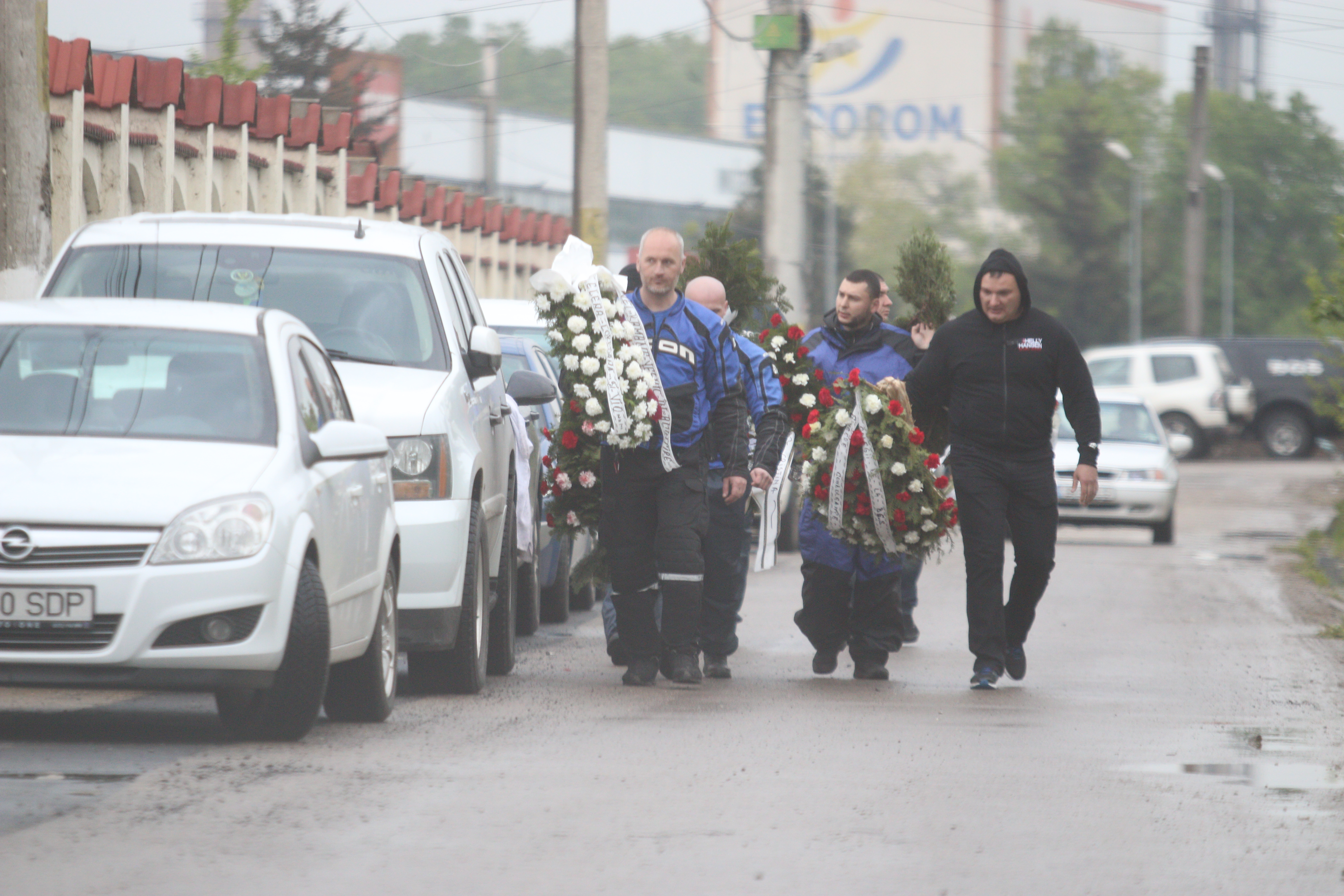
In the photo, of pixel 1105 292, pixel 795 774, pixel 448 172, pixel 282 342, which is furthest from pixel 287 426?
pixel 448 172

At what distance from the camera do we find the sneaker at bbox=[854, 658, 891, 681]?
10.9 m

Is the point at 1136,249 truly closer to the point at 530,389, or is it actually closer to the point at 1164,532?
the point at 1164,532

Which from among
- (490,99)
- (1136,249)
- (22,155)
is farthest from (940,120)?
(22,155)

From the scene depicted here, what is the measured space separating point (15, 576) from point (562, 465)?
384cm

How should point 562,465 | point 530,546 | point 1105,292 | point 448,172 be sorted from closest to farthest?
point 562,465, point 530,546, point 1105,292, point 448,172

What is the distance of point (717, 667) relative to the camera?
1084cm

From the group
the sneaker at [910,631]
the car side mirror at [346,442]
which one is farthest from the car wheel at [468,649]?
the sneaker at [910,631]

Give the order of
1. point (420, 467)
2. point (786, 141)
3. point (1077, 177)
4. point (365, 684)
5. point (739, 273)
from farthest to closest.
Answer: point (1077, 177) < point (786, 141) < point (739, 273) < point (420, 467) < point (365, 684)

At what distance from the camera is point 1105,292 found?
93.3 meters

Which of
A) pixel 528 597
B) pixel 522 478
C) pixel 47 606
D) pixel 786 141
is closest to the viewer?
pixel 47 606

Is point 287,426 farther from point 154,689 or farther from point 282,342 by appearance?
point 154,689

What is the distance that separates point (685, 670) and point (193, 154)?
14729mm

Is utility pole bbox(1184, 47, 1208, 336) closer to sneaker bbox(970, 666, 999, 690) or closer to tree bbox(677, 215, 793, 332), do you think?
tree bbox(677, 215, 793, 332)

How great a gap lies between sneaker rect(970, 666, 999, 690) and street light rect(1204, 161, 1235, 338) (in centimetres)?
6708
